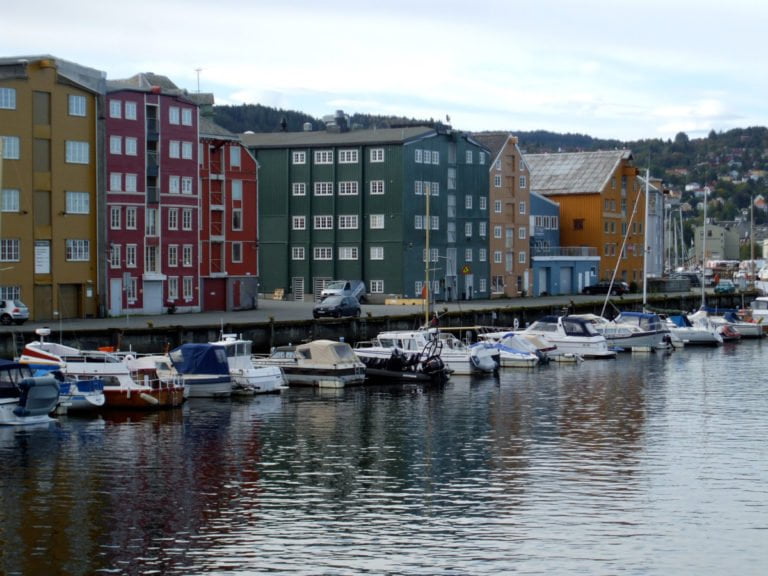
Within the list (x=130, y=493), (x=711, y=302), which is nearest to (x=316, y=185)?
(x=711, y=302)

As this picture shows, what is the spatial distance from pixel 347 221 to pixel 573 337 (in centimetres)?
3636

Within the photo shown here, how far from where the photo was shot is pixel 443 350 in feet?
239

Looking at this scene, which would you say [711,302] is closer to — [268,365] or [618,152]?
[618,152]

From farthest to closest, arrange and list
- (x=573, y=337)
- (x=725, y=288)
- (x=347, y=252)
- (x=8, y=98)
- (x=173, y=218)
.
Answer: (x=725, y=288), (x=347, y=252), (x=173, y=218), (x=573, y=337), (x=8, y=98)

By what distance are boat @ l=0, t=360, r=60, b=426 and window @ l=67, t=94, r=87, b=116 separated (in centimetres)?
3779

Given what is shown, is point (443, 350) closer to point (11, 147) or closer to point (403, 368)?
point (403, 368)

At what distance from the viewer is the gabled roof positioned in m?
145

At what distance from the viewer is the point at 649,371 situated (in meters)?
76.9

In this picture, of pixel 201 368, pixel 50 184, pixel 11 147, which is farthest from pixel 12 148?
pixel 201 368

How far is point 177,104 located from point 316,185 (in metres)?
25.1

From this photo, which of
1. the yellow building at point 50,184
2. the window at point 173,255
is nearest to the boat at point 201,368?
the yellow building at point 50,184

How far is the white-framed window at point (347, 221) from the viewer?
116 m

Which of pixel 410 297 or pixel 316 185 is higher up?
pixel 316 185

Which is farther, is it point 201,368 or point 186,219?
point 186,219
